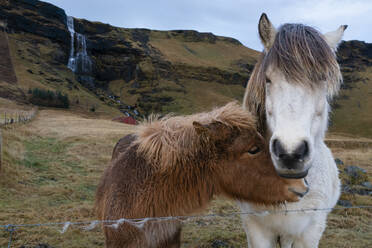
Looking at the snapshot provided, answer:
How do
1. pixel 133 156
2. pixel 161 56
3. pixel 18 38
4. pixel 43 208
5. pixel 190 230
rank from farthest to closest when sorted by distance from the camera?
pixel 161 56, pixel 18 38, pixel 43 208, pixel 190 230, pixel 133 156

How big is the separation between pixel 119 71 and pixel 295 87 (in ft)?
386

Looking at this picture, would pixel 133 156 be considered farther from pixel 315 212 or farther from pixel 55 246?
pixel 55 246

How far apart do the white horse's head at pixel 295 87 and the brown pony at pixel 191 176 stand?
34 centimetres

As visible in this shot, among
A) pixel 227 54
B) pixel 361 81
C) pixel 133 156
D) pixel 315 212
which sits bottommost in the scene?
pixel 315 212

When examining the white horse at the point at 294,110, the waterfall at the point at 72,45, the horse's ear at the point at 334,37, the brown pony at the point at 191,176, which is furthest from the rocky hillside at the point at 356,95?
the waterfall at the point at 72,45

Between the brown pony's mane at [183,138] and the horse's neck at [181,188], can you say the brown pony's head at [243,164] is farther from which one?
the horse's neck at [181,188]

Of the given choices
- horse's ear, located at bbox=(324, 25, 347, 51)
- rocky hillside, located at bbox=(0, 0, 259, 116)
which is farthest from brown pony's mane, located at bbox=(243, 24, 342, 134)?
rocky hillside, located at bbox=(0, 0, 259, 116)

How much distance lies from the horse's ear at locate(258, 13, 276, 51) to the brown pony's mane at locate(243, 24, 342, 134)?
0.06 meters

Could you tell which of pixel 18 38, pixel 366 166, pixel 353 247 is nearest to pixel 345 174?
pixel 366 166

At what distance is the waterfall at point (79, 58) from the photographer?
10050 cm

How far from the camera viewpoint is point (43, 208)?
705 centimetres

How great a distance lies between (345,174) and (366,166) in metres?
3.28

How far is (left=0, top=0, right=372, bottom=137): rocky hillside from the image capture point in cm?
8325

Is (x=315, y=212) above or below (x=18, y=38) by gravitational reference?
below
